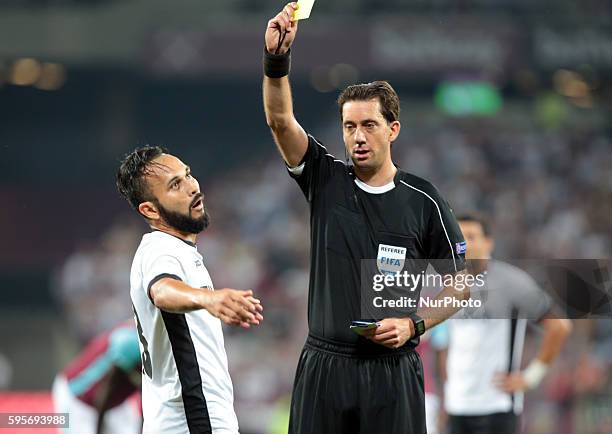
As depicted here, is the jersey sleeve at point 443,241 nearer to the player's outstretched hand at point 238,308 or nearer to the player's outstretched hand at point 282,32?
the player's outstretched hand at point 282,32

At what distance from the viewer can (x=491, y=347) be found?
6.96 metres

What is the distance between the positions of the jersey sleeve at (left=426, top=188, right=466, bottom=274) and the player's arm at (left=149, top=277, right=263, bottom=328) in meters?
1.13

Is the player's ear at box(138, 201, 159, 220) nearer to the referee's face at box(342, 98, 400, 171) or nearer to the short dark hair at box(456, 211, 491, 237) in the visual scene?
the referee's face at box(342, 98, 400, 171)

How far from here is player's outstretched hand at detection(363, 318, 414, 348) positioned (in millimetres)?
4180

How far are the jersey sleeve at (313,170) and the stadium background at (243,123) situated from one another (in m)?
9.91

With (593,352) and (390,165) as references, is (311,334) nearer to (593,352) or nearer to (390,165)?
(390,165)

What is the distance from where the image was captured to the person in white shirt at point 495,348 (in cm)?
672

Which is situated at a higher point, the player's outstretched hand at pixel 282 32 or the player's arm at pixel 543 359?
the player's outstretched hand at pixel 282 32

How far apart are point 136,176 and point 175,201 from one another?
204 mm

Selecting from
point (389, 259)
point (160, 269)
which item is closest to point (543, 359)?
point (389, 259)

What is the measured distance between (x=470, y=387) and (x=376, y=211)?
2904 millimetres

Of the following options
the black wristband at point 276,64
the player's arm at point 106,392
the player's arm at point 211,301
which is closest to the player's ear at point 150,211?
the player's arm at point 211,301

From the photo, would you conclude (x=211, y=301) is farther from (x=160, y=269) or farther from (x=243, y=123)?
(x=243, y=123)

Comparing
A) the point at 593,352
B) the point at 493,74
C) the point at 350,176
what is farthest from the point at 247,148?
the point at 350,176
